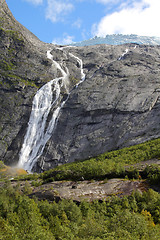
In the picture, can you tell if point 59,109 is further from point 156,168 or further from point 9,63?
point 156,168

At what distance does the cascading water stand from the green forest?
21.0 meters

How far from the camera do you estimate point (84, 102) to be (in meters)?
71.6

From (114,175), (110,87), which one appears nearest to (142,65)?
(110,87)

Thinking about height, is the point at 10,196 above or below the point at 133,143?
below

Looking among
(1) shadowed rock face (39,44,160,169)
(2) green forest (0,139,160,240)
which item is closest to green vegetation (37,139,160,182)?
(2) green forest (0,139,160,240)

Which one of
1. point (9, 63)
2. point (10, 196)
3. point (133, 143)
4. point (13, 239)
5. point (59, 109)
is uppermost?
point (9, 63)

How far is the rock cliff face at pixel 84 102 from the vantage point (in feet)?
191

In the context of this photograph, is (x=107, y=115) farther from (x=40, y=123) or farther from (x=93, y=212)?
(x=93, y=212)

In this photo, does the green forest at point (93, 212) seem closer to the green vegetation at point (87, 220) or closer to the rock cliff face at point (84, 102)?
the green vegetation at point (87, 220)

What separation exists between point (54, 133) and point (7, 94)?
25967 mm

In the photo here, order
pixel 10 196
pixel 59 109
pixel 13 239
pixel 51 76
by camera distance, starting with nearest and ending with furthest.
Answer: pixel 13 239 → pixel 10 196 → pixel 59 109 → pixel 51 76

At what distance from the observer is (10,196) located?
33.1m

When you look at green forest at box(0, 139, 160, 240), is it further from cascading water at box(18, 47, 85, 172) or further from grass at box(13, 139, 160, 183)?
cascading water at box(18, 47, 85, 172)

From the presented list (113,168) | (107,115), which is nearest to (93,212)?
(113,168)
